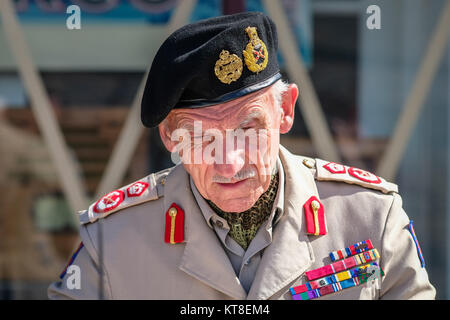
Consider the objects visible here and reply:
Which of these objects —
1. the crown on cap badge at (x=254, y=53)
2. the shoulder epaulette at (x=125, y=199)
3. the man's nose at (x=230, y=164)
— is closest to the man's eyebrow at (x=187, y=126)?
the man's nose at (x=230, y=164)

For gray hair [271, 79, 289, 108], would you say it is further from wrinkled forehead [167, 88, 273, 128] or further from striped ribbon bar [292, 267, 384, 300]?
striped ribbon bar [292, 267, 384, 300]

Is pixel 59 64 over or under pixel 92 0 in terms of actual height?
under

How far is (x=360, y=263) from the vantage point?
1.95 metres

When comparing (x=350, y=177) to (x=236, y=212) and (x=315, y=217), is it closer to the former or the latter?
(x=315, y=217)

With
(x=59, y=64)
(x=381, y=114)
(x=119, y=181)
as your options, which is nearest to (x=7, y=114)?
(x=59, y=64)

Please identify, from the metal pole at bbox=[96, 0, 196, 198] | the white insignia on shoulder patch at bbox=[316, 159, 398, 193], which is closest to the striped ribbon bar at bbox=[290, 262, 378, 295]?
the white insignia on shoulder patch at bbox=[316, 159, 398, 193]

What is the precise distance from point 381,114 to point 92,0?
217cm

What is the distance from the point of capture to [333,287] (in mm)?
1978

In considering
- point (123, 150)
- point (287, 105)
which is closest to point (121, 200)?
point (287, 105)

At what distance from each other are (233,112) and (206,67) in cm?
15

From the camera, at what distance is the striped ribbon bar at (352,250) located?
6.52 feet

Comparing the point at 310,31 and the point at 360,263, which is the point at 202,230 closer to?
the point at 360,263

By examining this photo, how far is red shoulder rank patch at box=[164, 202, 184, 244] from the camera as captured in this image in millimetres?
2039

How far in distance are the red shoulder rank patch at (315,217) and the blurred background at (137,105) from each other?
2362 mm
